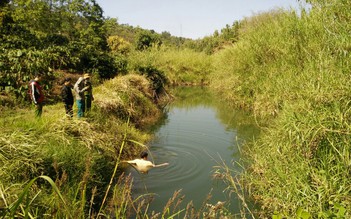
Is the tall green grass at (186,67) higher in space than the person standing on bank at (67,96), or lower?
higher

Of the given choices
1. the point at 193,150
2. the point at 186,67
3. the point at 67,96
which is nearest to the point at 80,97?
the point at 67,96

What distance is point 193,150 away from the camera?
11.5m

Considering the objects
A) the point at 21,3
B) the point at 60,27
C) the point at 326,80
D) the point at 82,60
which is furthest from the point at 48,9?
the point at 326,80

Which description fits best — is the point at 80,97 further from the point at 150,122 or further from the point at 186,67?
the point at 186,67

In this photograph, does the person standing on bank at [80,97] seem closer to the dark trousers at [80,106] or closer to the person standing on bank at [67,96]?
the dark trousers at [80,106]

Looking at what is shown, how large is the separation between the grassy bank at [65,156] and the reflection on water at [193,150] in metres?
0.99

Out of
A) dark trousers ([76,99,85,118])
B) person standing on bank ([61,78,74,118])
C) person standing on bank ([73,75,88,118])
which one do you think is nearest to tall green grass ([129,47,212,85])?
person standing on bank ([73,75,88,118])

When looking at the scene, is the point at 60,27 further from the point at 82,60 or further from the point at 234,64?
the point at 234,64

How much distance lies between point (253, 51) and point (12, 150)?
13.8m

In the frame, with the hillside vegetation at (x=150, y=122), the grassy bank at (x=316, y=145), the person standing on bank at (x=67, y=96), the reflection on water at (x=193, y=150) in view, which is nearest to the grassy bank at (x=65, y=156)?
the hillside vegetation at (x=150, y=122)

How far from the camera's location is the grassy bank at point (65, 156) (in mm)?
3870

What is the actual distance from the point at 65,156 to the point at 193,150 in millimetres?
5807

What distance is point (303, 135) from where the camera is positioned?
5.79 metres

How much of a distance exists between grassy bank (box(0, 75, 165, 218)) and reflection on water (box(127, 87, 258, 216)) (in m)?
0.99
